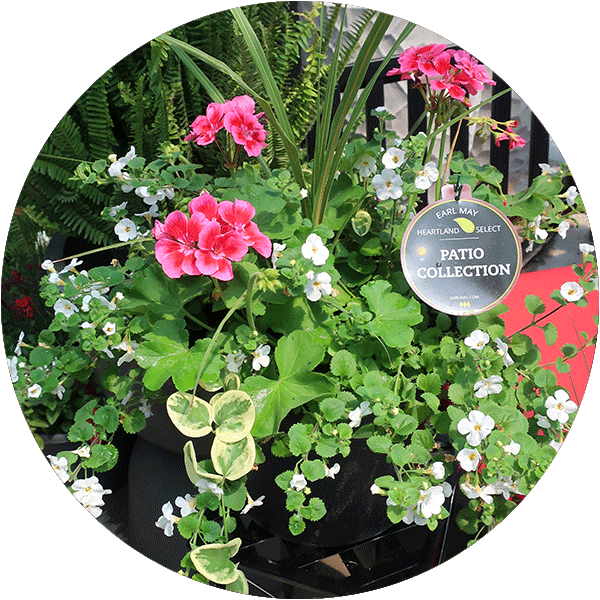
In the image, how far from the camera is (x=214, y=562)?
2.65 feet

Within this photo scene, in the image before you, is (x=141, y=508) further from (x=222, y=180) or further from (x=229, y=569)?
(x=222, y=180)

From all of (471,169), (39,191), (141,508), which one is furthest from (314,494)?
(39,191)

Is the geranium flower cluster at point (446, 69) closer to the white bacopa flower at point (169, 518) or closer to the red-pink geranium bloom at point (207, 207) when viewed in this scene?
the red-pink geranium bloom at point (207, 207)

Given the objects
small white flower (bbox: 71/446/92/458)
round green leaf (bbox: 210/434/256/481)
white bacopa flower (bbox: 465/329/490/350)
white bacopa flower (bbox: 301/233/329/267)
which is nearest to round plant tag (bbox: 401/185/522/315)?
white bacopa flower (bbox: 465/329/490/350)

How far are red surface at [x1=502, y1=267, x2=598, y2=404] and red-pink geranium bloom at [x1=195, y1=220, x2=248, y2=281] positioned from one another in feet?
1.63

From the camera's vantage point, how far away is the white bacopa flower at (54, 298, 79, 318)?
0.94 m

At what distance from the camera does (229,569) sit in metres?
0.81

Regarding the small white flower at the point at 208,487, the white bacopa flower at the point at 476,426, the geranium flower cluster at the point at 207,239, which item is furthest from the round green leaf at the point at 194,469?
the white bacopa flower at the point at 476,426

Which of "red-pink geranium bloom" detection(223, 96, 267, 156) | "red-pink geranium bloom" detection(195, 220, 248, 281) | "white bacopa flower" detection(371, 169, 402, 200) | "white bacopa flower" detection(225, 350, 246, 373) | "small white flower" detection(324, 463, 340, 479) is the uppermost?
"red-pink geranium bloom" detection(223, 96, 267, 156)

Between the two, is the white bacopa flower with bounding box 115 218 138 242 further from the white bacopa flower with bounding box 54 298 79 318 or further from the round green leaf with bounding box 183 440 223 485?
the round green leaf with bounding box 183 440 223 485

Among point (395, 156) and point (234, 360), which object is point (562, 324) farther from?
point (234, 360)

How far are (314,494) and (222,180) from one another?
2.00 ft

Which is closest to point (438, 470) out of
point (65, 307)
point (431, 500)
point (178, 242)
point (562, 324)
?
point (431, 500)

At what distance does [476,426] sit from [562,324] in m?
0.33
